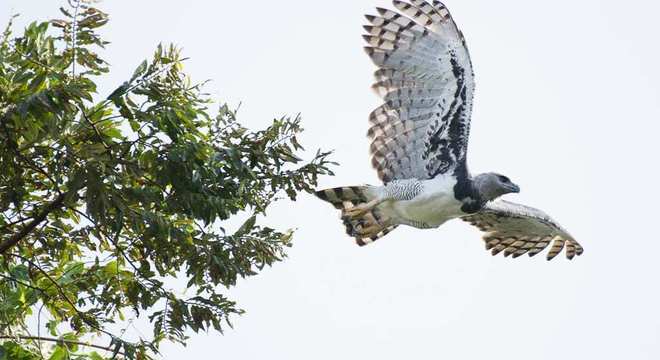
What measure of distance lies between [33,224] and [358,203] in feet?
12.6

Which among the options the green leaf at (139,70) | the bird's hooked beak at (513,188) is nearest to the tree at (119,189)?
the green leaf at (139,70)

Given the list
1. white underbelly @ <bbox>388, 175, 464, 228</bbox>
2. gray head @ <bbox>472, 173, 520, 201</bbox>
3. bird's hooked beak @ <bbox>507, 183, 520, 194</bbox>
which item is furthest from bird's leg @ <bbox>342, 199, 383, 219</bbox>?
bird's hooked beak @ <bbox>507, 183, 520, 194</bbox>

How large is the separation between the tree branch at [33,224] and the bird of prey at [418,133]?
340cm

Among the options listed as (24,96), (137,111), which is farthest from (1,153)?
(137,111)

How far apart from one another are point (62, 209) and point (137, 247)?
63 cm

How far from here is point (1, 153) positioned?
677 centimetres

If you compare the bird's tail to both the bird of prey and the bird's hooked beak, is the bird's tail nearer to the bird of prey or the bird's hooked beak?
the bird of prey

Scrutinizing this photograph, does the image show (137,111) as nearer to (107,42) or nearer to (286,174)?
(107,42)

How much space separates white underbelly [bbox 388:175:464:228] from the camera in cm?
1000

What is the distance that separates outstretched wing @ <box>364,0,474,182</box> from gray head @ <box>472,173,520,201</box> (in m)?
0.29

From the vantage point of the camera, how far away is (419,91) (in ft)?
32.2

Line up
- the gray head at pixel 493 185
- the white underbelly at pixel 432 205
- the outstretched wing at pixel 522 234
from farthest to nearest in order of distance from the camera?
the outstretched wing at pixel 522 234 → the gray head at pixel 493 185 → the white underbelly at pixel 432 205

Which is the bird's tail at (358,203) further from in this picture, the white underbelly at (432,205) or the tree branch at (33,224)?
the tree branch at (33,224)

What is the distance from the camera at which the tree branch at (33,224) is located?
7.02m
